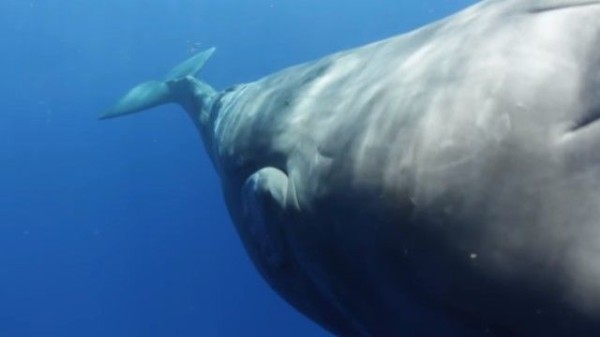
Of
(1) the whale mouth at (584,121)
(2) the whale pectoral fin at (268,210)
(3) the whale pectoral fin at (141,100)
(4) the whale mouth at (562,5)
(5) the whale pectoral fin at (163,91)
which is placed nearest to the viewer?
(1) the whale mouth at (584,121)

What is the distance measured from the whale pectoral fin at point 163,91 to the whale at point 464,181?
965 centimetres

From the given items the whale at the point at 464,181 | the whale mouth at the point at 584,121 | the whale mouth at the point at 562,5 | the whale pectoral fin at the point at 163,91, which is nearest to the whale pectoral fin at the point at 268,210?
the whale at the point at 464,181

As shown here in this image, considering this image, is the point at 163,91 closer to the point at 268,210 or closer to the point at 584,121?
the point at 268,210

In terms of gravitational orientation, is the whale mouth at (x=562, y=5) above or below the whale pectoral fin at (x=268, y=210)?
above

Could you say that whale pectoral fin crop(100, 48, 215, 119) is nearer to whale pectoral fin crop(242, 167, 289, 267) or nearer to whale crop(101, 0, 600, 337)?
whale pectoral fin crop(242, 167, 289, 267)

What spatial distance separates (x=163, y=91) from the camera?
14383 mm

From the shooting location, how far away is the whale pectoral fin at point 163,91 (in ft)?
44.1

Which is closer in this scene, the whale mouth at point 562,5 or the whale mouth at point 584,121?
the whale mouth at point 584,121

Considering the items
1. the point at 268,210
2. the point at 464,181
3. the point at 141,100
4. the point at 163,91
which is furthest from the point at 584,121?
the point at 141,100

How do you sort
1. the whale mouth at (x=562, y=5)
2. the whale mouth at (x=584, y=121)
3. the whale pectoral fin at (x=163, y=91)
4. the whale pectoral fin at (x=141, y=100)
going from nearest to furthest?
the whale mouth at (x=584, y=121) → the whale mouth at (x=562, y=5) → the whale pectoral fin at (x=163, y=91) → the whale pectoral fin at (x=141, y=100)

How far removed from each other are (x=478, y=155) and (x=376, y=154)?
22.3 inches

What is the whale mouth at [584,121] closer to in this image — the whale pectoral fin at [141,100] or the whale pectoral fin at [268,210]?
the whale pectoral fin at [268,210]

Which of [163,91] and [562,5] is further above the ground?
[562,5]

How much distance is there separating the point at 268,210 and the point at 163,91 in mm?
10854
